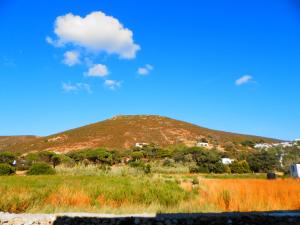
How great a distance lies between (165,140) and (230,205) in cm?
6066

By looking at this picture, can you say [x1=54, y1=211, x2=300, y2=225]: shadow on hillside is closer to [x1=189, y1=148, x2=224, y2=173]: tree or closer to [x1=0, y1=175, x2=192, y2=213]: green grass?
[x1=0, y1=175, x2=192, y2=213]: green grass

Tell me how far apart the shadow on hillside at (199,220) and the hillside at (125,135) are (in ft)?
189

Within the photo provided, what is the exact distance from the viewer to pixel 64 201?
9.34 metres

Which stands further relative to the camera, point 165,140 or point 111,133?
point 111,133

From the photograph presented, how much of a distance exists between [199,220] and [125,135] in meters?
66.5

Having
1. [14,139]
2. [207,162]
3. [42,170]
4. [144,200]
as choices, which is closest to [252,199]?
[144,200]

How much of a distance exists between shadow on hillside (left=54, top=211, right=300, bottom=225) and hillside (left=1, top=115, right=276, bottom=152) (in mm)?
57493

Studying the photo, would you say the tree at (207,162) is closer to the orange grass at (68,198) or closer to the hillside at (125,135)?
the hillside at (125,135)

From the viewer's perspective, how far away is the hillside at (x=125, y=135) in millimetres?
67312

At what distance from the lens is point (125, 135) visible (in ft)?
238

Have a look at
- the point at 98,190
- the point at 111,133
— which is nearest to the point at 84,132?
the point at 111,133

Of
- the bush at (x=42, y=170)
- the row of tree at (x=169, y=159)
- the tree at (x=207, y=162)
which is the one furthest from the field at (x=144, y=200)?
the row of tree at (x=169, y=159)

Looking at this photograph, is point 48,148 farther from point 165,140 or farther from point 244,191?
point 244,191

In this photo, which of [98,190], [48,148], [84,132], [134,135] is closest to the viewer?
[98,190]
